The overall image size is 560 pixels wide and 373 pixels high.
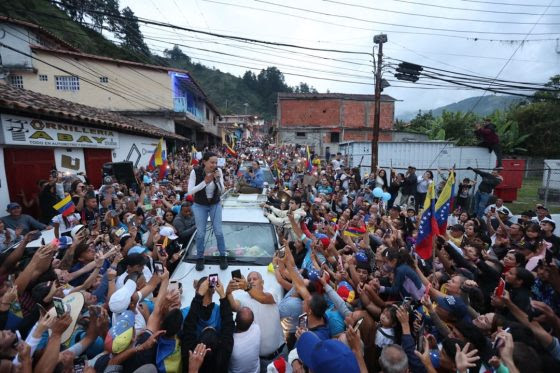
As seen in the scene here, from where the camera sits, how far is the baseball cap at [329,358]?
183cm

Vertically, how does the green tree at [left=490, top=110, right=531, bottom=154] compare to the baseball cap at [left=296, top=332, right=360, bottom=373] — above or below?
above

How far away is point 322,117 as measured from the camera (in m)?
33.8

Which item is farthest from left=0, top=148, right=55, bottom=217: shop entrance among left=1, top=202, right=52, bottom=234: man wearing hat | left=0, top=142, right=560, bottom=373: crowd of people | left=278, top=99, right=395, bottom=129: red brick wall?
left=278, top=99, right=395, bottom=129: red brick wall

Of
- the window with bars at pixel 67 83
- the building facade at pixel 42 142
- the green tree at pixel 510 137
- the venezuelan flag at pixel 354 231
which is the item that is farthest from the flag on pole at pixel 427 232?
the window with bars at pixel 67 83

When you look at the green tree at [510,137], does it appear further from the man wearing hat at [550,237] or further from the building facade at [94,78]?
the building facade at [94,78]

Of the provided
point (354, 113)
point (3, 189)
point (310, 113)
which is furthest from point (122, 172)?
point (354, 113)

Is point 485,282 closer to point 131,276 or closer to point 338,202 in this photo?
point 131,276

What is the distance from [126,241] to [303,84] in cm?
10484

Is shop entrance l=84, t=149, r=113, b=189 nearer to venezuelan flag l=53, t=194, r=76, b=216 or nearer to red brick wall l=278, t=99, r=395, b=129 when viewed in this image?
venezuelan flag l=53, t=194, r=76, b=216

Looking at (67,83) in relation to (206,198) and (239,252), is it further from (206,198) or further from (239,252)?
(239,252)

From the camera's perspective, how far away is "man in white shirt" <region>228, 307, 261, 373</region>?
247 centimetres

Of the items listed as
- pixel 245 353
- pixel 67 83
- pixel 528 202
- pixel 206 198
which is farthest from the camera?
pixel 67 83

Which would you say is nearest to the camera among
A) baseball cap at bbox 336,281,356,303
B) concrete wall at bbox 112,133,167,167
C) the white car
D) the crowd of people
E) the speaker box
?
the crowd of people

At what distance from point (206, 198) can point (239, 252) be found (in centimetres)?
94
